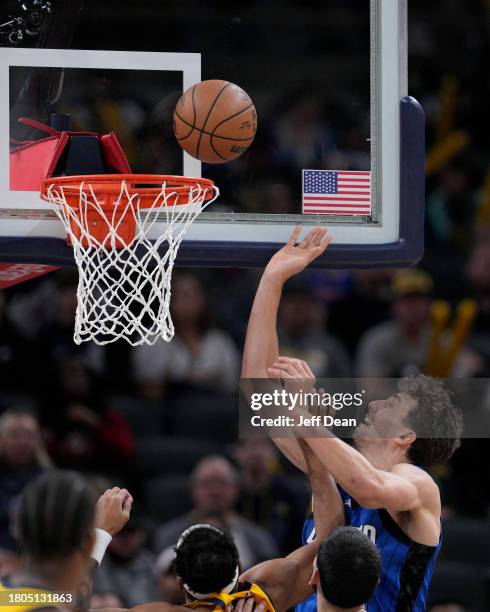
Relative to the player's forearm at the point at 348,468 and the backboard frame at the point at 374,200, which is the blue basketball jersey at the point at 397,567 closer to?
the player's forearm at the point at 348,468

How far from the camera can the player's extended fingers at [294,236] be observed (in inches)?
147

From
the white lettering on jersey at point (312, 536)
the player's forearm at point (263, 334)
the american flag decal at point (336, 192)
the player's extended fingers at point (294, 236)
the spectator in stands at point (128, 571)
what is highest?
the american flag decal at point (336, 192)

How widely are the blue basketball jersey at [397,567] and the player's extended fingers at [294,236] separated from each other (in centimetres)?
90

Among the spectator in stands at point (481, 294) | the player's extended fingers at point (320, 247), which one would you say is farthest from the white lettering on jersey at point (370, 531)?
the spectator in stands at point (481, 294)

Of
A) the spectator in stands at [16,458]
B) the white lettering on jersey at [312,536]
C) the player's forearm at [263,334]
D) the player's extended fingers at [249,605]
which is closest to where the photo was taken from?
the player's extended fingers at [249,605]

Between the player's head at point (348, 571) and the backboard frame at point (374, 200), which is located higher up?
the backboard frame at point (374, 200)

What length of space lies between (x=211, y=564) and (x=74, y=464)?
3.12m

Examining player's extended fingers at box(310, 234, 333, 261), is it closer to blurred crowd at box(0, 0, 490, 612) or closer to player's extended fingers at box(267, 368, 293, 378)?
player's extended fingers at box(267, 368, 293, 378)

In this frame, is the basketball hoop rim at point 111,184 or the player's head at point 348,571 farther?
the basketball hoop rim at point 111,184

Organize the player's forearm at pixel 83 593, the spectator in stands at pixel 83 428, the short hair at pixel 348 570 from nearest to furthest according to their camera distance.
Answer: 1. the player's forearm at pixel 83 593
2. the short hair at pixel 348 570
3. the spectator in stands at pixel 83 428

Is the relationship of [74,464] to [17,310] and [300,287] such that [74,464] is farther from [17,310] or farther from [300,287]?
[300,287]

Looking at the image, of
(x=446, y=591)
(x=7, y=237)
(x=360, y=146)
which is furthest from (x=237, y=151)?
(x=446, y=591)

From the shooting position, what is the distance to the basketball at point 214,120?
362 centimetres

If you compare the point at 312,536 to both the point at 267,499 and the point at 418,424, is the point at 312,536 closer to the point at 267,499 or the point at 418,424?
the point at 418,424
